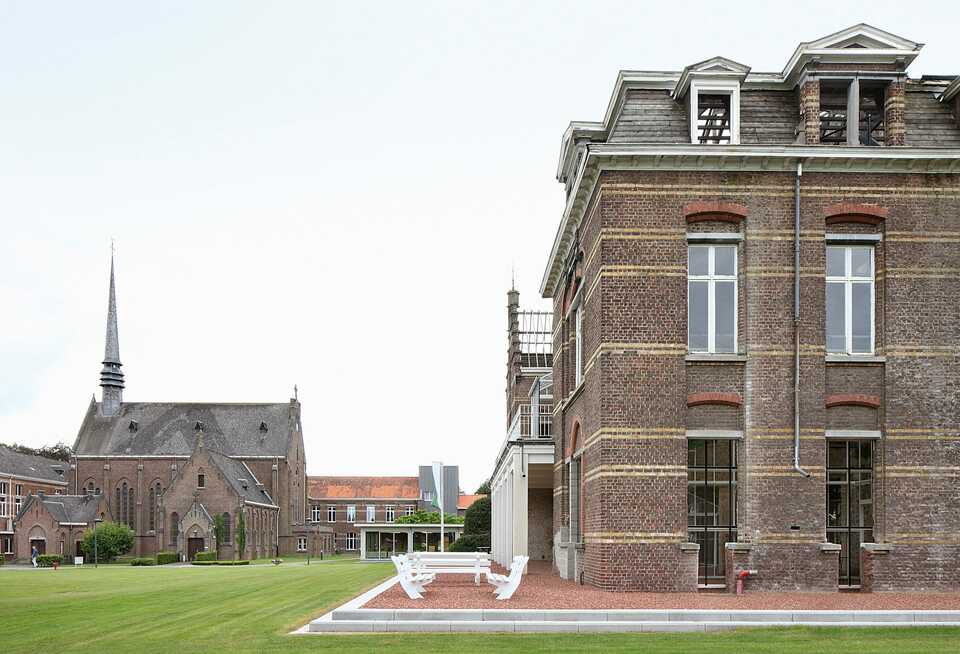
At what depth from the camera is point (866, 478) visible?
66.5 feet

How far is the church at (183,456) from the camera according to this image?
292 ft

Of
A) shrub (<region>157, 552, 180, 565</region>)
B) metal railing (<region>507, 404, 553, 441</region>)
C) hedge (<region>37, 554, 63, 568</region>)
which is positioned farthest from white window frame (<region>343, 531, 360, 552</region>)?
metal railing (<region>507, 404, 553, 441</region>)

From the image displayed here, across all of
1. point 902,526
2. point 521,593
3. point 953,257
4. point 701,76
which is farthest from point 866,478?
point 701,76

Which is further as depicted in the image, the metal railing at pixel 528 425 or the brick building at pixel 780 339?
the metal railing at pixel 528 425

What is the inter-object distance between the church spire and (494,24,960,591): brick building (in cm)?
8469

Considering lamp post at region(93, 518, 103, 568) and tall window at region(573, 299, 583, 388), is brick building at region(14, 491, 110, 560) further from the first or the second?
tall window at region(573, 299, 583, 388)

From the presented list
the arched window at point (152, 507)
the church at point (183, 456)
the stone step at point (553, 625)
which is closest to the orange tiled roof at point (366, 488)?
the church at point (183, 456)

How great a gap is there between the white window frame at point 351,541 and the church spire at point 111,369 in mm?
30740

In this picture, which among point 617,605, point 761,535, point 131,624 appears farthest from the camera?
point 761,535

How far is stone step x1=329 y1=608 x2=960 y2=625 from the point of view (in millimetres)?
14633

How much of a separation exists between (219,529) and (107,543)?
8248 mm

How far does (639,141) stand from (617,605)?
891cm

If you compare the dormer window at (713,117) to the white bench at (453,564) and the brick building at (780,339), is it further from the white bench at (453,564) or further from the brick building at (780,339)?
the white bench at (453,564)

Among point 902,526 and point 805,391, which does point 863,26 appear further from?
point 902,526
